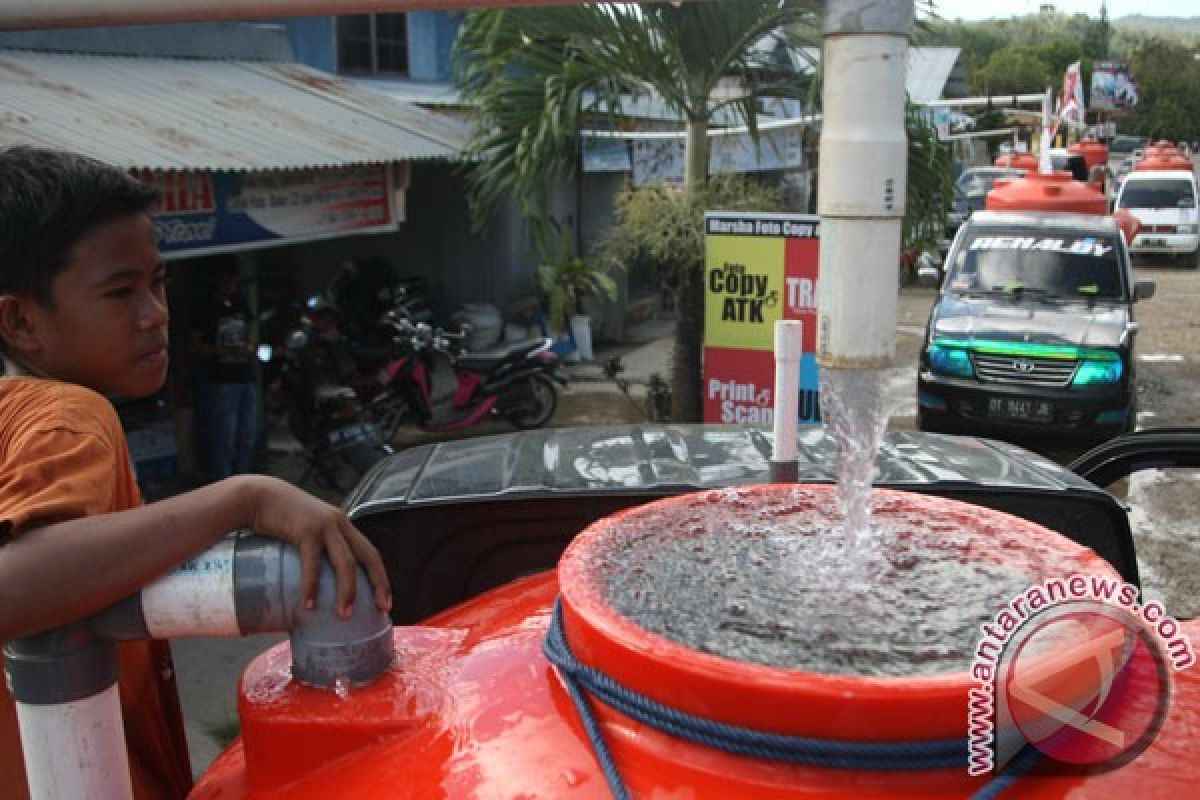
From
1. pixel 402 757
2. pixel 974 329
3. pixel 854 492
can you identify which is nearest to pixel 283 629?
pixel 402 757

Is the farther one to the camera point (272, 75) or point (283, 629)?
point (272, 75)

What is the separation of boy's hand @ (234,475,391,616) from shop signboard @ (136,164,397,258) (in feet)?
16.4

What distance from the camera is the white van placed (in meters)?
21.6

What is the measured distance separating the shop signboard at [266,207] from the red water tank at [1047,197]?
7.21 metres

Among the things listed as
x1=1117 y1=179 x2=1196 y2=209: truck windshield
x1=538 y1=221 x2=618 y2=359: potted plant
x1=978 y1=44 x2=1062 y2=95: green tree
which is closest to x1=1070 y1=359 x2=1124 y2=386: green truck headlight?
x1=538 y1=221 x2=618 y2=359: potted plant

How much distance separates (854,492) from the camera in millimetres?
1637

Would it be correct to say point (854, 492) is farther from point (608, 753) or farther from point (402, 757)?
point (402, 757)

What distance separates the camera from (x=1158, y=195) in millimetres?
22109

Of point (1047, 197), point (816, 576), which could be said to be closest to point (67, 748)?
point (816, 576)

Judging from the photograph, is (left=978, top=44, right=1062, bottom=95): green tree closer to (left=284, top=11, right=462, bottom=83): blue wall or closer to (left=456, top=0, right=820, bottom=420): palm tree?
(left=284, top=11, right=462, bottom=83): blue wall

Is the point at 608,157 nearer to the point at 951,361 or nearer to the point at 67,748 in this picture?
the point at 951,361

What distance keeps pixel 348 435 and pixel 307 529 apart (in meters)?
6.46

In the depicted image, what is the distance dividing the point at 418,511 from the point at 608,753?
125 centimetres

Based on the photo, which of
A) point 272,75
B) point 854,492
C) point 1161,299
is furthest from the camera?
point 1161,299
